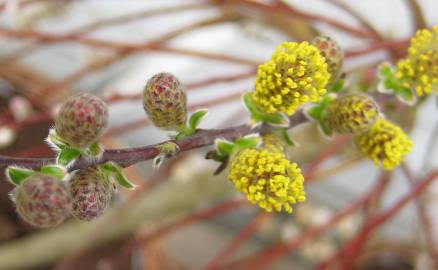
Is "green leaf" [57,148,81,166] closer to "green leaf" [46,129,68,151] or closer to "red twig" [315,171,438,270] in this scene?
"green leaf" [46,129,68,151]

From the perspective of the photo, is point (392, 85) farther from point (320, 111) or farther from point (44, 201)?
point (44, 201)

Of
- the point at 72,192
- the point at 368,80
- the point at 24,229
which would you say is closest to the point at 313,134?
the point at 368,80

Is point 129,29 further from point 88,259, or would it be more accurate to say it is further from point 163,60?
point 88,259

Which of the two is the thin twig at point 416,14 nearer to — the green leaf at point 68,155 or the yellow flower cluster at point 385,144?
the yellow flower cluster at point 385,144

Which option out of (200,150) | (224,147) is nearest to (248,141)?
(224,147)

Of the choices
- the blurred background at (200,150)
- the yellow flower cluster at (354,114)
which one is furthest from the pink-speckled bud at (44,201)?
the blurred background at (200,150)

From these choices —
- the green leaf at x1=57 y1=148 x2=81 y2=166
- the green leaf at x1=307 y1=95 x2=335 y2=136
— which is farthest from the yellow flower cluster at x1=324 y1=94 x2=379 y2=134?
the green leaf at x1=57 y1=148 x2=81 y2=166
